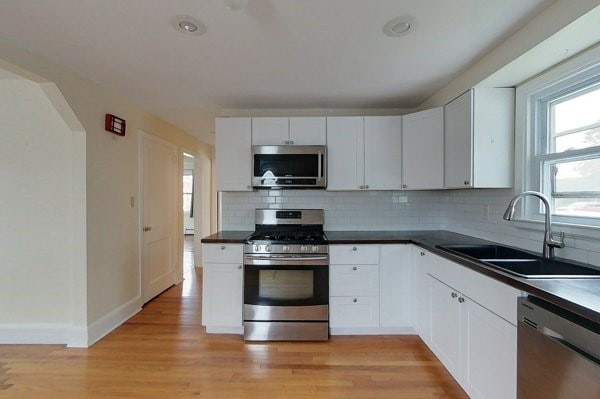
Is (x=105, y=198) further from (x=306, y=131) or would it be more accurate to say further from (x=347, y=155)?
(x=347, y=155)

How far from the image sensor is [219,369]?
225cm

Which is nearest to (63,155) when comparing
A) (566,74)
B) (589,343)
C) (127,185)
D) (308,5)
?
(127,185)

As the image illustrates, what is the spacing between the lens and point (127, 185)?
3.18 m

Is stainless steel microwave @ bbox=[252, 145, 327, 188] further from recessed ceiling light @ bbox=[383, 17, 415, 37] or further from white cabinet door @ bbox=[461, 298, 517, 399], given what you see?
white cabinet door @ bbox=[461, 298, 517, 399]

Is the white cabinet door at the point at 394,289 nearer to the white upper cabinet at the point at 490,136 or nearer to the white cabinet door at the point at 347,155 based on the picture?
the white cabinet door at the point at 347,155

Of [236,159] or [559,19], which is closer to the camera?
[559,19]

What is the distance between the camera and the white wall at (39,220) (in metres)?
2.55

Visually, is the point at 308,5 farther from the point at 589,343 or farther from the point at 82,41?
the point at 589,343

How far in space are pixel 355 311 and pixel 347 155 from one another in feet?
5.12

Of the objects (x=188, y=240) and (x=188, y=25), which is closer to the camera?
(x=188, y=25)

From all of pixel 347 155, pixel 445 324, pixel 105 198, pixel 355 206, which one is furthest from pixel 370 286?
pixel 105 198

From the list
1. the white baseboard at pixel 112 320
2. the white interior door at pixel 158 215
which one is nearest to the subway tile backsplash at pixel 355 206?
the white interior door at pixel 158 215

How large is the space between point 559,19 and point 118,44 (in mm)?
2613

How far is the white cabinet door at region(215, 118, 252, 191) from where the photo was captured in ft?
10.2
